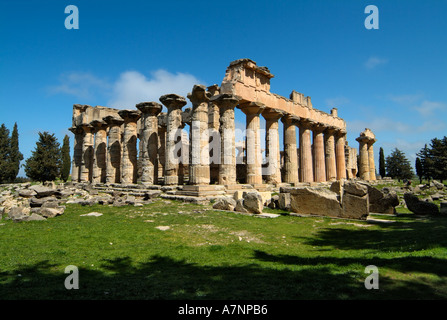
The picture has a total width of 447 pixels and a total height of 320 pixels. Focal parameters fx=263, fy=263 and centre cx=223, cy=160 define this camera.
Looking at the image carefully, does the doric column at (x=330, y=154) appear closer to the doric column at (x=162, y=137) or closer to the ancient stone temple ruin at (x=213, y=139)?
the ancient stone temple ruin at (x=213, y=139)

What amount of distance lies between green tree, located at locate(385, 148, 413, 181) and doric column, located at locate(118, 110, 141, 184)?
52.0 m

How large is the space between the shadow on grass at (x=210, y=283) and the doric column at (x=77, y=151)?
25.9 m

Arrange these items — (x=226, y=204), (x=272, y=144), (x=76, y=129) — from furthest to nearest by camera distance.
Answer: (x=76, y=129) < (x=272, y=144) < (x=226, y=204)

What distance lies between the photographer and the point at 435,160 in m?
43.2

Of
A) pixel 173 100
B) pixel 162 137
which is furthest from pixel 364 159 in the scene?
pixel 173 100

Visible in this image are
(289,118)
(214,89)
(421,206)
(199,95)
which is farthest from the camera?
(289,118)

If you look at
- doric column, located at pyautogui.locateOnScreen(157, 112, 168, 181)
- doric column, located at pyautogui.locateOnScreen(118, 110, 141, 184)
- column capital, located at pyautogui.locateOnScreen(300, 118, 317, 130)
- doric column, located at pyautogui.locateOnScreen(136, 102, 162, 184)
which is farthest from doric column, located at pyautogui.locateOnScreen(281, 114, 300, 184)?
doric column, located at pyautogui.locateOnScreen(118, 110, 141, 184)

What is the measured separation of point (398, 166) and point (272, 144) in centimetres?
4463

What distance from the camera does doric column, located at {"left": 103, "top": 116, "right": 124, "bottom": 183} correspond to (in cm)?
2306

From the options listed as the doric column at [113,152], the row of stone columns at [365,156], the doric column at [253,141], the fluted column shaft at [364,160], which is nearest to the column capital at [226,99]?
the doric column at [253,141]

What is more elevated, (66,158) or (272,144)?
(66,158)

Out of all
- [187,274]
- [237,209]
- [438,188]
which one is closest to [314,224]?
[237,209]

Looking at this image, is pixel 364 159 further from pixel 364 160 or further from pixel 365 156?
pixel 365 156
